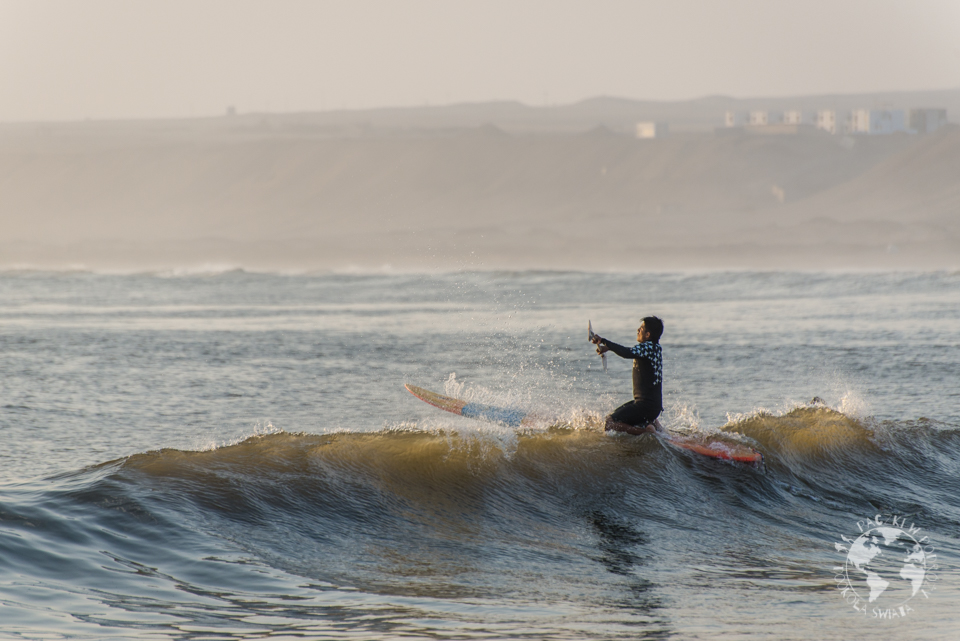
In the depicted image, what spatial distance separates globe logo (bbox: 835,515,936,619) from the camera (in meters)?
6.58

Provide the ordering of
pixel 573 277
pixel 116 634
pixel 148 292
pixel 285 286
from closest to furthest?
1. pixel 116 634
2. pixel 148 292
3. pixel 285 286
4. pixel 573 277

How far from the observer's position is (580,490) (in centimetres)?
988

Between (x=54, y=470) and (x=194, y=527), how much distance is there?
3533 mm

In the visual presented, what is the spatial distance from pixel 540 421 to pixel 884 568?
4819 millimetres

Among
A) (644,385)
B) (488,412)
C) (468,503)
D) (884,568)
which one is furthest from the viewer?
(488,412)

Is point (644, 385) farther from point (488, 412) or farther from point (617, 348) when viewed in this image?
point (488, 412)

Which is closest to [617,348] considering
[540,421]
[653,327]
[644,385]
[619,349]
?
[619,349]

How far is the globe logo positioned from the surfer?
103 inches

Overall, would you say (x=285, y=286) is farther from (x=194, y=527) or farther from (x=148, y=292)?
(x=194, y=527)

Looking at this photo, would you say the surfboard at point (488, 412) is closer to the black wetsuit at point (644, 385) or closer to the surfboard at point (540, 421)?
the surfboard at point (540, 421)

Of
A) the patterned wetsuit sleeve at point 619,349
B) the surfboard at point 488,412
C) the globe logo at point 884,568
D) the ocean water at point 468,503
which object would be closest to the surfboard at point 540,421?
the surfboard at point 488,412

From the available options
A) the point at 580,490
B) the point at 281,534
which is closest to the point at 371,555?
the point at 281,534

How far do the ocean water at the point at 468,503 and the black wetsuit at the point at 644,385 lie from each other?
0.30 meters

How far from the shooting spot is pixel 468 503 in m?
9.44
